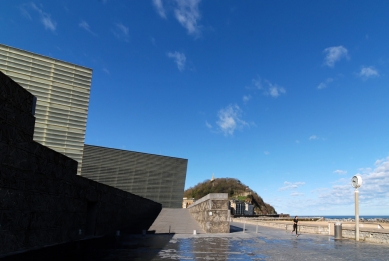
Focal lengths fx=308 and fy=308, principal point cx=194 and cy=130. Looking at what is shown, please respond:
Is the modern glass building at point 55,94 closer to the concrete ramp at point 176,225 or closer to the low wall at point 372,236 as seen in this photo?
the concrete ramp at point 176,225

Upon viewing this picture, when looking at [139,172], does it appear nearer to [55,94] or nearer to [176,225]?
[55,94]

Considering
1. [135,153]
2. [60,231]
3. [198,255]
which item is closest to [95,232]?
[60,231]

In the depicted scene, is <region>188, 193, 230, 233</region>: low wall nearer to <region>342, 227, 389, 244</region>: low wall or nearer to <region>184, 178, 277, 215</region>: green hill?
<region>342, 227, 389, 244</region>: low wall

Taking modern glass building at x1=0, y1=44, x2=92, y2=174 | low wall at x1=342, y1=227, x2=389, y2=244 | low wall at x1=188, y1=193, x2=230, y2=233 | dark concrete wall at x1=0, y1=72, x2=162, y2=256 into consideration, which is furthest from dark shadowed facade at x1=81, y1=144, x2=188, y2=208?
low wall at x1=342, y1=227, x2=389, y2=244

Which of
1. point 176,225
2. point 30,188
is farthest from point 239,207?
point 30,188

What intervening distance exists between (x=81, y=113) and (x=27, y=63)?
28.2ft

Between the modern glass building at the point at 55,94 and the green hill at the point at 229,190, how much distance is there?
310 ft

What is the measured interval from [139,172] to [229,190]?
8586 cm

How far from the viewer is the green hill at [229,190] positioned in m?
131

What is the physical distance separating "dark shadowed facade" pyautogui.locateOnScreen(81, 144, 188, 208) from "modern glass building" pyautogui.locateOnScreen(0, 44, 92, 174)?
10.5 meters

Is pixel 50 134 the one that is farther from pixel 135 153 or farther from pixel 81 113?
pixel 135 153

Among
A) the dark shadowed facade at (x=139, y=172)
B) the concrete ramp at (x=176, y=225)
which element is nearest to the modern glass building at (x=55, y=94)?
the dark shadowed facade at (x=139, y=172)

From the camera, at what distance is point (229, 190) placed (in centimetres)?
13475

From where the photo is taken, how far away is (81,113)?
40719 millimetres
